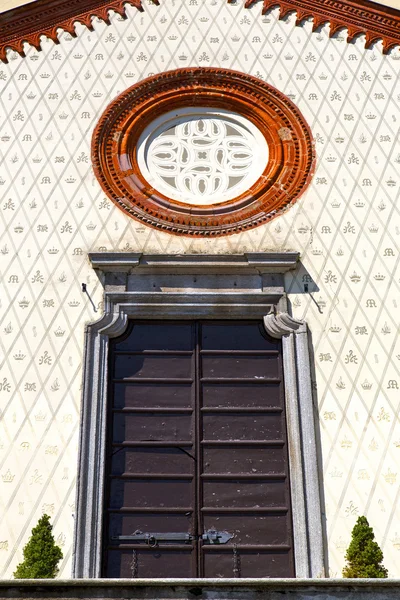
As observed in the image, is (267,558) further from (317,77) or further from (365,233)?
(317,77)

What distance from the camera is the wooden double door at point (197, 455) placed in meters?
10.5

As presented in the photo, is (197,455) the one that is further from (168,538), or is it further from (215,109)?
(215,109)

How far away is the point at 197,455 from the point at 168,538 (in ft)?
3.47

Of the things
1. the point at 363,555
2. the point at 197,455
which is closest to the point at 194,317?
the point at 197,455

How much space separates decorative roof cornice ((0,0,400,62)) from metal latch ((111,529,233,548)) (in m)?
7.48

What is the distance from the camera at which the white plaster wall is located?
426 inches

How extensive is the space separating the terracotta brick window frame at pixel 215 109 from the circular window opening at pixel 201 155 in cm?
11

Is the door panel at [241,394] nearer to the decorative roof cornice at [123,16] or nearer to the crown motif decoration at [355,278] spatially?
the crown motif decoration at [355,278]

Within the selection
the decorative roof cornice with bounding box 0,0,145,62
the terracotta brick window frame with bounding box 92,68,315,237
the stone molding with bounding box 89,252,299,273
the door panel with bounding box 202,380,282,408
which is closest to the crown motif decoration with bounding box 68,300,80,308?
the stone molding with bounding box 89,252,299,273

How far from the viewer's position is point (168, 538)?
10555mm

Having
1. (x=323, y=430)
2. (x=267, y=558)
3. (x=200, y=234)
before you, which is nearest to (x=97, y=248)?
(x=200, y=234)

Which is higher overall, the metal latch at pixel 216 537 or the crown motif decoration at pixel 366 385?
the crown motif decoration at pixel 366 385

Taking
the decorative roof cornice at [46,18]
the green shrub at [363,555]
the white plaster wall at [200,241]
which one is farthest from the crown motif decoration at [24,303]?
the green shrub at [363,555]

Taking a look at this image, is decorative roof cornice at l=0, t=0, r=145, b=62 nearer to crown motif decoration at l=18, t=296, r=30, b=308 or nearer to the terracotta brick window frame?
the terracotta brick window frame
